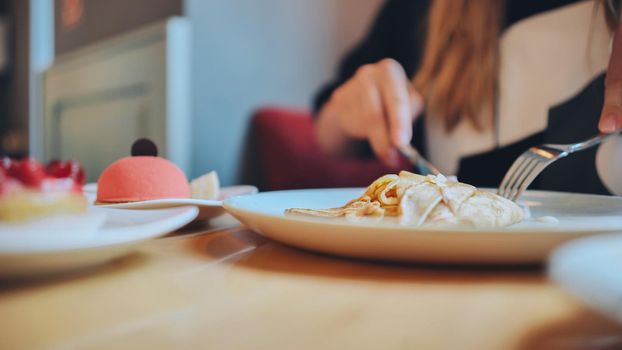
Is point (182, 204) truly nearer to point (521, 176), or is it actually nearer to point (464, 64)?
point (521, 176)

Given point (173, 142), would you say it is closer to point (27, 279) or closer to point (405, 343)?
point (27, 279)

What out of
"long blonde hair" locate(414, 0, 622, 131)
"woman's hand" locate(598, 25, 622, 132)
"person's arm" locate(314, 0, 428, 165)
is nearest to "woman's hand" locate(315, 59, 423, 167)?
"person's arm" locate(314, 0, 428, 165)

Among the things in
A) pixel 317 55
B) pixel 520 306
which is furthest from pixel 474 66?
pixel 520 306

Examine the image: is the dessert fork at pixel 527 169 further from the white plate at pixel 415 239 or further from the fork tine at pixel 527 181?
the white plate at pixel 415 239

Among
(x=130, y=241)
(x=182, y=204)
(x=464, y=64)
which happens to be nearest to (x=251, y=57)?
(x=464, y=64)

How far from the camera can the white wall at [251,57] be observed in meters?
1.85

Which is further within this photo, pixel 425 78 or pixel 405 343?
pixel 425 78

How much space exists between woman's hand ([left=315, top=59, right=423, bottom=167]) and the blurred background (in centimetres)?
55

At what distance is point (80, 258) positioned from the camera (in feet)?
0.86

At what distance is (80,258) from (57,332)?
0.08 meters

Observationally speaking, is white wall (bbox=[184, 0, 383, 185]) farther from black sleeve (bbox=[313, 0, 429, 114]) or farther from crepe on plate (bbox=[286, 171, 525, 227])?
crepe on plate (bbox=[286, 171, 525, 227])

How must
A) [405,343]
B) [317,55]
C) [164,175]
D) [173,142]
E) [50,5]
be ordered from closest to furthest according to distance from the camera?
1. [405,343]
2. [164,175]
3. [173,142]
4. [317,55]
5. [50,5]

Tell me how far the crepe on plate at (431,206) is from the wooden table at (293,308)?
58 millimetres

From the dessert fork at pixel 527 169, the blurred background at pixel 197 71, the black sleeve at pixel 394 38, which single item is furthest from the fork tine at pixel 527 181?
the blurred background at pixel 197 71
